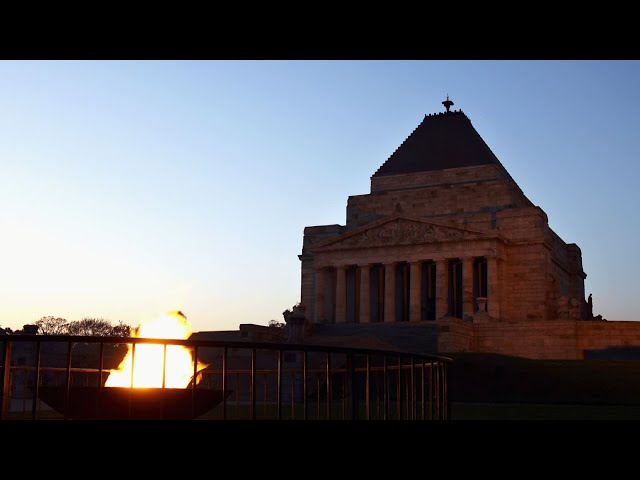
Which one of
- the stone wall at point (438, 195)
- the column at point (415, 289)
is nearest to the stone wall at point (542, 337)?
the column at point (415, 289)

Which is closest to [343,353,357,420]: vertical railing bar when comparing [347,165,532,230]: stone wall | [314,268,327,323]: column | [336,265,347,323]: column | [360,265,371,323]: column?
[360,265,371,323]: column

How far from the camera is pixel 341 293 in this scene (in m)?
62.2

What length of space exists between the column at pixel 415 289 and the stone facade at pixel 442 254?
74 millimetres

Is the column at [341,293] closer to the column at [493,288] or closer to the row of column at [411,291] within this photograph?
the row of column at [411,291]

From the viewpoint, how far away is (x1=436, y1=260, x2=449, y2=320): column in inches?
2345

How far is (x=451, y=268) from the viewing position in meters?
63.6

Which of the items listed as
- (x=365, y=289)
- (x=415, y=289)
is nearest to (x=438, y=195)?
(x=415, y=289)

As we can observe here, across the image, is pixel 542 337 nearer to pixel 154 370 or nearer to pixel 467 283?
pixel 467 283

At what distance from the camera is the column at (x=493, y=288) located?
192 feet

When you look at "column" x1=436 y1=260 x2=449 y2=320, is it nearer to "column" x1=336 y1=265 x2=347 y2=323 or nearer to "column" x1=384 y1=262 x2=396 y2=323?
"column" x1=384 y1=262 x2=396 y2=323

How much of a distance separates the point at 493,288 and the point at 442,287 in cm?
371

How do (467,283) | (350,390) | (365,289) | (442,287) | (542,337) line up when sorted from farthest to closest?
(365,289)
(442,287)
(467,283)
(542,337)
(350,390)

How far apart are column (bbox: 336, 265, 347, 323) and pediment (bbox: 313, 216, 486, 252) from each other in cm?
185
